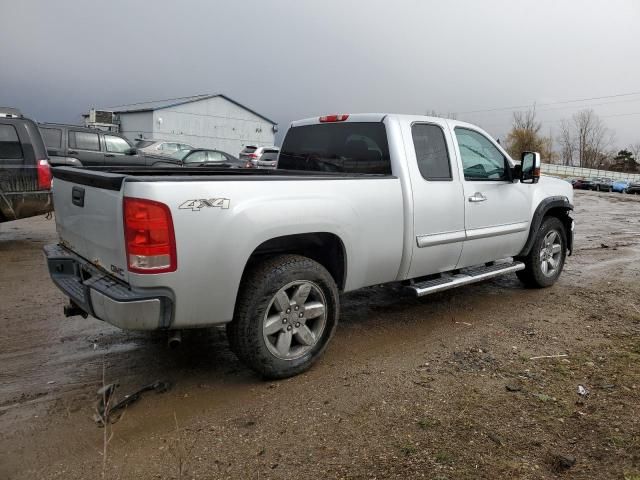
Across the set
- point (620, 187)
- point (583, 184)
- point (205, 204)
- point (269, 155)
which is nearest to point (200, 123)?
point (269, 155)

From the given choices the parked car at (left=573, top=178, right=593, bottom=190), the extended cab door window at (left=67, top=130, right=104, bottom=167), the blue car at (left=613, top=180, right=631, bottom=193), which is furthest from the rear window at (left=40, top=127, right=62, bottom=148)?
the blue car at (left=613, top=180, right=631, bottom=193)

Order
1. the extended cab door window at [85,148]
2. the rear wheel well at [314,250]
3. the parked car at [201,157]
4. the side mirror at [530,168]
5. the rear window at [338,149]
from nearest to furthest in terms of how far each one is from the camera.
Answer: the rear wheel well at [314,250] → the rear window at [338,149] → the side mirror at [530,168] → the extended cab door window at [85,148] → the parked car at [201,157]

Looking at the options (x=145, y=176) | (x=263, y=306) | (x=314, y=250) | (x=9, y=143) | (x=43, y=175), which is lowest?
(x=263, y=306)

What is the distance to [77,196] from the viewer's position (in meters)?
3.56

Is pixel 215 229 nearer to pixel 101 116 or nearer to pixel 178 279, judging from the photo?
pixel 178 279

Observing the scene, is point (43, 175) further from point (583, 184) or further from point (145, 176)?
point (583, 184)

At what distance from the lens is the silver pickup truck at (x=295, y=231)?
3.00 meters

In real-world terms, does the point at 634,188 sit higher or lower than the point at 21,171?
lower

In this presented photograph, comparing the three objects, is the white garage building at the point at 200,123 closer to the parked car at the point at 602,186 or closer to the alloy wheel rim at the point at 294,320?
the parked car at the point at 602,186

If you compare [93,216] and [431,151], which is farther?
[431,151]

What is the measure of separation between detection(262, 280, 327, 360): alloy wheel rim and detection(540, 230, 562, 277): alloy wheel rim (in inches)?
140

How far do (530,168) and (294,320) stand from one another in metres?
3.33

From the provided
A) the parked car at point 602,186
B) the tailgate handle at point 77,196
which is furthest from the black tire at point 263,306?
the parked car at point 602,186

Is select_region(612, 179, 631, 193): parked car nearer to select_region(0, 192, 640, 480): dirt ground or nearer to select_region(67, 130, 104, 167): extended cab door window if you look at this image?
select_region(67, 130, 104, 167): extended cab door window
